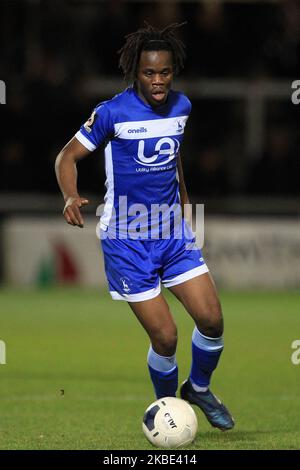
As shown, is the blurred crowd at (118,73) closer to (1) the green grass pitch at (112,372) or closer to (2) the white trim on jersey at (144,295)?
(1) the green grass pitch at (112,372)

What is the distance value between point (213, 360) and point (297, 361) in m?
3.34

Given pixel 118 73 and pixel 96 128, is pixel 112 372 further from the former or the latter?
pixel 118 73

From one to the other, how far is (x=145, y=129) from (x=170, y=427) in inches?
63.5

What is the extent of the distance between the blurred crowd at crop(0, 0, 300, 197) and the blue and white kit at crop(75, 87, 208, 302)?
357 inches

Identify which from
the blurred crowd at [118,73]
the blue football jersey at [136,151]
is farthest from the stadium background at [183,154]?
the blue football jersey at [136,151]

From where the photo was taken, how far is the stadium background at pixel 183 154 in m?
14.4

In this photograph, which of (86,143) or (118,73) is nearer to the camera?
(86,143)

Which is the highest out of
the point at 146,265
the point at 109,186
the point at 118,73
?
the point at 109,186

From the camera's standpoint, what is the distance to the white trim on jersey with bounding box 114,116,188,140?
6719 millimetres

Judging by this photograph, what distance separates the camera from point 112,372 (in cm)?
972

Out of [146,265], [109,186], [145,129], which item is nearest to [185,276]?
[146,265]


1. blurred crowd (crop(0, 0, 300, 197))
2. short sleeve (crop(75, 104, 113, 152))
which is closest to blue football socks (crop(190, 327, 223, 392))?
short sleeve (crop(75, 104, 113, 152))
